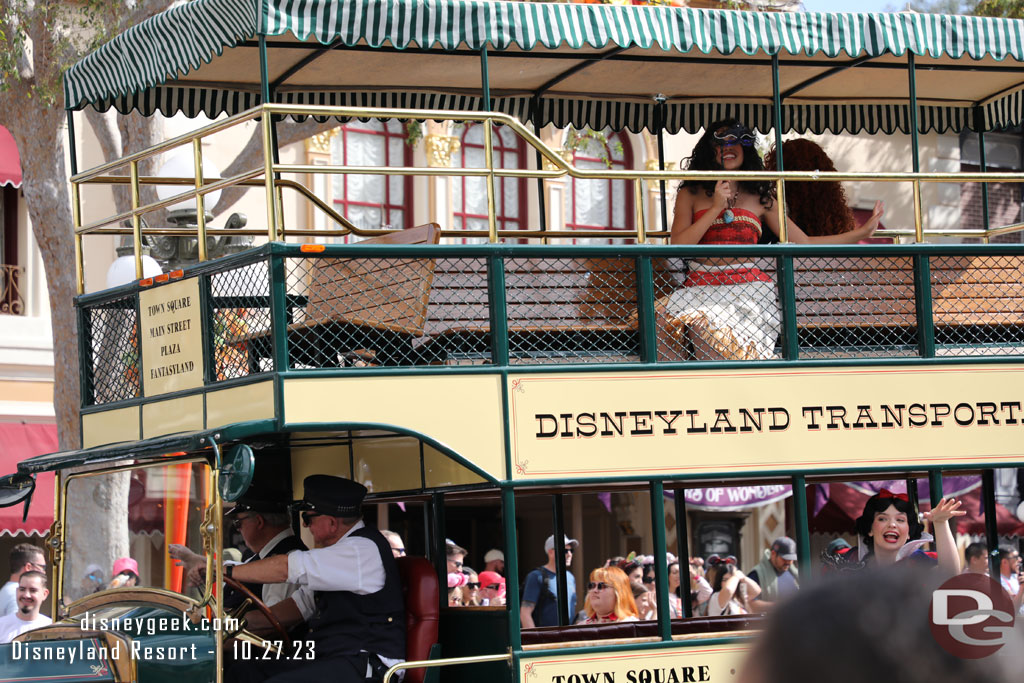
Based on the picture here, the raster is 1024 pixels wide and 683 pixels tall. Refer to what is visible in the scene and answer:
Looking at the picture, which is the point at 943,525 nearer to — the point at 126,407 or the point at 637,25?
the point at 637,25

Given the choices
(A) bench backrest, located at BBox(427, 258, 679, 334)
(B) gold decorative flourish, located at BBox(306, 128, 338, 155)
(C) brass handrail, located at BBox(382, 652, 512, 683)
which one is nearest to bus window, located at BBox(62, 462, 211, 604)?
(C) brass handrail, located at BBox(382, 652, 512, 683)

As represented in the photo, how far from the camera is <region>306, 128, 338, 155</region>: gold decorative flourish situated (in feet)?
57.8

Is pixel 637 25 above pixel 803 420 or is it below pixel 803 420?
above

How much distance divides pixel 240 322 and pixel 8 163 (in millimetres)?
9703

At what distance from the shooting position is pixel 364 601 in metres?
6.14

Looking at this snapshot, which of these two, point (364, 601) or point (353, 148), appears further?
point (353, 148)

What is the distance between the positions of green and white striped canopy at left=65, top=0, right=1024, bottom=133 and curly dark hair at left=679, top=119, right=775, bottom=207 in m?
0.50

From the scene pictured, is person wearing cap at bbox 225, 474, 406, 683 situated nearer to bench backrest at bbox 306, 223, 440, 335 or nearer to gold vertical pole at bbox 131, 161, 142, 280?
bench backrest at bbox 306, 223, 440, 335

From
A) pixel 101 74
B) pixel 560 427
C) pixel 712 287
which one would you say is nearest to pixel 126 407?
pixel 101 74

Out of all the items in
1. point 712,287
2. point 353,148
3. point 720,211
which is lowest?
point 712,287

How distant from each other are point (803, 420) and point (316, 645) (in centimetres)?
247

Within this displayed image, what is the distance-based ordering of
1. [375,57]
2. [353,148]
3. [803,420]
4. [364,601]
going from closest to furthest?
[364,601] → [803,420] → [375,57] → [353,148]

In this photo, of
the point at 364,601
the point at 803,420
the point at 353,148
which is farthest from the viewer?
the point at 353,148

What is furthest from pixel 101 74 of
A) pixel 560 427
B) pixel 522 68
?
pixel 560 427
